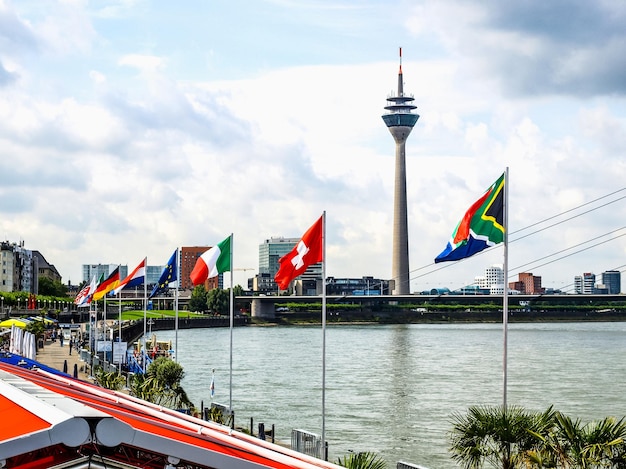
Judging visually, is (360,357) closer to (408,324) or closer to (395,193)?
(408,324)

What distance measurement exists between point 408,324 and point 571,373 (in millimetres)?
103448

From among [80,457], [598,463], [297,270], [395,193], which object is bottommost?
[598,463]

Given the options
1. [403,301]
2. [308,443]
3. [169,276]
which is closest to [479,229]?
[308,443]

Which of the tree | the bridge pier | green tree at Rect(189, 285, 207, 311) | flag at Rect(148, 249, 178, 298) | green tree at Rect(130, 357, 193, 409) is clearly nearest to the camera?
the tree

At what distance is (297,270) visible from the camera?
20578mm

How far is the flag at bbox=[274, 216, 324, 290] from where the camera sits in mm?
20500

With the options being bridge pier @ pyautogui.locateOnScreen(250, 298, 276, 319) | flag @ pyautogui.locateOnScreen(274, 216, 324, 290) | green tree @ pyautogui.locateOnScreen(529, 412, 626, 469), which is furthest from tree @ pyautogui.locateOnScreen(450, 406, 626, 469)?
bridge pier @ pyautogui.locateOnScreen(250, 298, 276, 319)

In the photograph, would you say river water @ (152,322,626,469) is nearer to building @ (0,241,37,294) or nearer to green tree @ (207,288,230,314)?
building @ (0,241,37,294)

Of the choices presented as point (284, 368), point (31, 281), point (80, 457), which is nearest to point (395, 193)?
point (31, 281)

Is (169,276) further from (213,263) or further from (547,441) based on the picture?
(547,441)

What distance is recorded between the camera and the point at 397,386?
165 feet

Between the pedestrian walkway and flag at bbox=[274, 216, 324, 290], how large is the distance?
23077 mm

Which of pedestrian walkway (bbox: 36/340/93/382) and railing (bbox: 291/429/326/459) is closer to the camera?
railing (bbox: 291/429/326/459)

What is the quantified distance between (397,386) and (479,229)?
33174 mm
